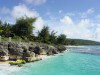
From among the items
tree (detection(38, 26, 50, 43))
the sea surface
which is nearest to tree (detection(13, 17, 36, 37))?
tree (detection(38, 26, 50, 43))

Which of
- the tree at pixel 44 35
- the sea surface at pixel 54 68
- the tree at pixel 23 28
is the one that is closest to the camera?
the sea surface at pixel 54 68

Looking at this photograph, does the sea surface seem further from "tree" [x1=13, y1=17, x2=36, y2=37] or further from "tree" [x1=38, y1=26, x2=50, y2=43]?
"tree" [x1=38, y1=26, x2=50, y2=43]

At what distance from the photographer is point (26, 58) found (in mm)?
34938

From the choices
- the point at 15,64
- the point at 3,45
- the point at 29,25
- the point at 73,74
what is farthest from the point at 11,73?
the point at 29,25

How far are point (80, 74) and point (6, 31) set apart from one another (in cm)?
4100

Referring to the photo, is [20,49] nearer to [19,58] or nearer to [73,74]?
[19,58]

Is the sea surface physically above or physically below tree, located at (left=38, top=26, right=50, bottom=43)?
below

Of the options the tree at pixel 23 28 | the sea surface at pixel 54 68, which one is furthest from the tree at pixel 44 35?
the sea surface at pixel 54 68

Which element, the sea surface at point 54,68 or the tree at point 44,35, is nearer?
the sea surface at point 54,68

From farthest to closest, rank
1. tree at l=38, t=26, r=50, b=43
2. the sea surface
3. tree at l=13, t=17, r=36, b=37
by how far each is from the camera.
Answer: tree at l=38, t=26, r=50, b=43, tree at l=13, t=17, r=36, b=37, the sea surface

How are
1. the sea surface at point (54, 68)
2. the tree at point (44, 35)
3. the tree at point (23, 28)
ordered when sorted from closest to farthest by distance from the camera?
the sea surface at point (54, 68)
the tree at point (23, 28)
the tree at point (44, 35)

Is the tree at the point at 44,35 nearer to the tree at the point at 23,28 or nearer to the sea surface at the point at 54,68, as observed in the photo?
the tree at the point at 23,28

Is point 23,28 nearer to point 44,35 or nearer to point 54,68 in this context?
point 44,35

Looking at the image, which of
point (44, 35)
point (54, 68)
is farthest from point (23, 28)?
point (54, 68)
